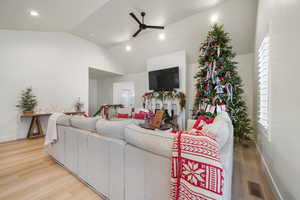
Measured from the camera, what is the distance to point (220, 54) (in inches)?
115

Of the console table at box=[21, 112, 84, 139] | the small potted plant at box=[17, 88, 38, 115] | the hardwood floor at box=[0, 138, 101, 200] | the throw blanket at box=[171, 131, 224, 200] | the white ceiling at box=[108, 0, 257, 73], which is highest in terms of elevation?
the white ceiling at box=[108, 0, 257, 73]

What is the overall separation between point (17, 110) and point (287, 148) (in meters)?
5.83

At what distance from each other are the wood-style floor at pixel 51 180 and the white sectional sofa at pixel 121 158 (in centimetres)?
15

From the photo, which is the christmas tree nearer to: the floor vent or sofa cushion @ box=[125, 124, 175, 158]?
the floor vent

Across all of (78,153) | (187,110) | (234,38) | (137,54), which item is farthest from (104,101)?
(234,38)

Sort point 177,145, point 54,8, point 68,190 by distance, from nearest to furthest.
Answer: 1. point 177,145
2. point 68,190
3. point 54,8

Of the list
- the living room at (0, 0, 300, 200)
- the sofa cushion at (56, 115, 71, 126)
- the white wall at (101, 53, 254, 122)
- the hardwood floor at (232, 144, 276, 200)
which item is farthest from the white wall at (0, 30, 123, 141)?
the hardwood floor at (232, 144, 276, 200)

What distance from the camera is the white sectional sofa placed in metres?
0.89

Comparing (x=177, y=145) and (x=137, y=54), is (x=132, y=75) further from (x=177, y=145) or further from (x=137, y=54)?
(x=177, y=145)

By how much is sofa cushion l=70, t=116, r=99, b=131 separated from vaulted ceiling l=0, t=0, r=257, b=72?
9.25 feet

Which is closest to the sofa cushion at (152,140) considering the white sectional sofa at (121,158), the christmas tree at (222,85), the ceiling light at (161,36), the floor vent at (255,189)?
the white sectional sofa at (121,158)

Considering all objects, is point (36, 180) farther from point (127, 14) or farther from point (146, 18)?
point (146, 18)

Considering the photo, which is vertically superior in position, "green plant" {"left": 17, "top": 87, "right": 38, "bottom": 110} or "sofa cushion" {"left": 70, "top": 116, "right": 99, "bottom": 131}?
"green plant" {"left": 17, "top": 87, "right": 38, "bottom": 110}

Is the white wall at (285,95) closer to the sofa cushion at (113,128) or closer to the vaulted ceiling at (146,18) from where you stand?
the sofa cushion at (113,128)
